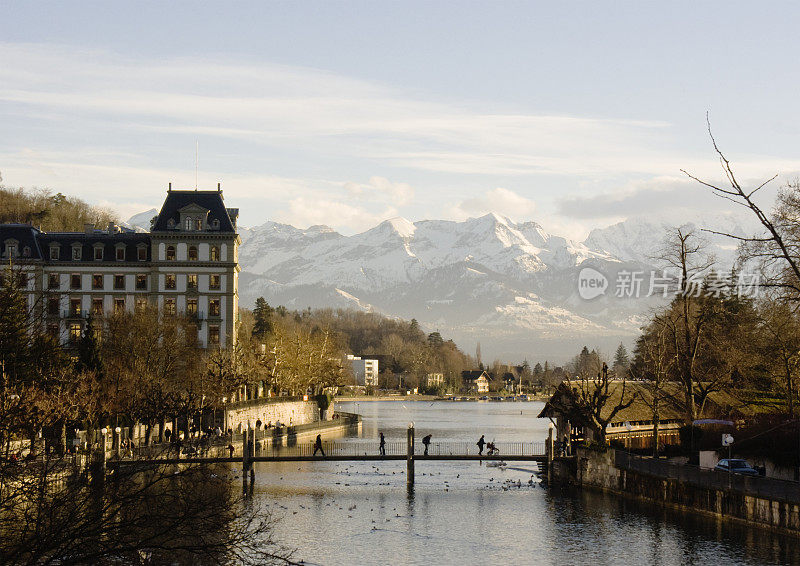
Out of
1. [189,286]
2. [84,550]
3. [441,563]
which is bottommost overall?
[441,563]

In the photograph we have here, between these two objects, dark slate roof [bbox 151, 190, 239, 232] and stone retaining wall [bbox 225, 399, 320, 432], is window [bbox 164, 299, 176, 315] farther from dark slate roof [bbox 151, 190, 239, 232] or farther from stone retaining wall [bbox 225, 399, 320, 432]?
stone retaining wall [bbox 225, 399, 320, 432]

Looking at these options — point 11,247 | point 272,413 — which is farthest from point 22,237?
point 272,413

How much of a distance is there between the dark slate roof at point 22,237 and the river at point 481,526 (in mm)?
50549

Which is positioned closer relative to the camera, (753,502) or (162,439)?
(753,502)

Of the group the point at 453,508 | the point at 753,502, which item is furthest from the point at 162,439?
the point at 753,502

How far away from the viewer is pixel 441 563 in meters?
43.2

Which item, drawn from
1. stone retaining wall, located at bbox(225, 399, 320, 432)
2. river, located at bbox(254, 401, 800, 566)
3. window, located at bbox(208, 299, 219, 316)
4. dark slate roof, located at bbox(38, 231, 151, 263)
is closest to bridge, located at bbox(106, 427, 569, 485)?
river, located at bbox(254, 401, 800, 566)

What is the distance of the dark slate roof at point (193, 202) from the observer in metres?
114

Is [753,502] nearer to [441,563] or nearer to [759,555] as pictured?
[759,555]

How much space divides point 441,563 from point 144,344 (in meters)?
54.2

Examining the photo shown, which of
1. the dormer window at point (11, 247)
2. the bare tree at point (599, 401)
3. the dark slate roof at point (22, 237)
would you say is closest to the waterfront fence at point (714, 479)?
the bare tree at point (599, 401)

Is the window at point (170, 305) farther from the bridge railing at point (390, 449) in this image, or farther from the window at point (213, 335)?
the bridge railing at point (390, 449)

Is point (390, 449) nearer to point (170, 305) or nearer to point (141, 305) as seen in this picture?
point (141, 305)

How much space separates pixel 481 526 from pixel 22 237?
77.2 m
